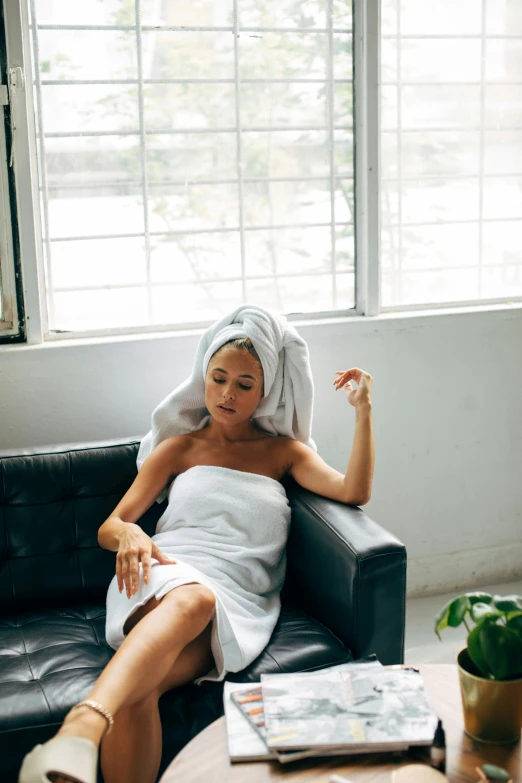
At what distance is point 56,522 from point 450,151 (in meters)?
1.80

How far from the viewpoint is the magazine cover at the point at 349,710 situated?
133 cm

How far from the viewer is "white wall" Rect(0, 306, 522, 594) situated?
2.55 meters

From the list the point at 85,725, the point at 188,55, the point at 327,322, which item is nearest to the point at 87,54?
the point at 188,55

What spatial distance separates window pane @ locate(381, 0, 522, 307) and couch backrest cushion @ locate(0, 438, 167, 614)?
1.21 meters

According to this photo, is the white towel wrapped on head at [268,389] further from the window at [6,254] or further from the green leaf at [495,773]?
the green leaf at [495,773]

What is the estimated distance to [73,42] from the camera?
8.06 feet

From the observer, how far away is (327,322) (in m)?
2.76

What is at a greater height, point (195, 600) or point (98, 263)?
point (98, 263)

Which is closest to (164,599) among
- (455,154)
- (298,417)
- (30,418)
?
(298,417)

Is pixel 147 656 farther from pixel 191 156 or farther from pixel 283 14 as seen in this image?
pixel 283 14

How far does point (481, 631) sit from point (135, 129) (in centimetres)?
184

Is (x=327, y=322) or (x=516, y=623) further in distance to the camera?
(x=327, y=322)

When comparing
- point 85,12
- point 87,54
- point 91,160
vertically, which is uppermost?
point 85,12

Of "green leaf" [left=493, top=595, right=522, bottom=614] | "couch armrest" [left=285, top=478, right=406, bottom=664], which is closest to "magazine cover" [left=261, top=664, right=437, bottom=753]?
"green leaf" [left=493, top=595, right=522, bottom=614]
